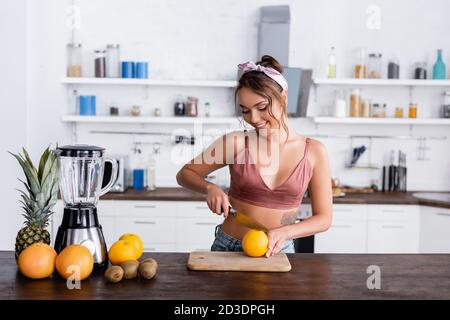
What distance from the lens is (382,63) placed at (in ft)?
17.2

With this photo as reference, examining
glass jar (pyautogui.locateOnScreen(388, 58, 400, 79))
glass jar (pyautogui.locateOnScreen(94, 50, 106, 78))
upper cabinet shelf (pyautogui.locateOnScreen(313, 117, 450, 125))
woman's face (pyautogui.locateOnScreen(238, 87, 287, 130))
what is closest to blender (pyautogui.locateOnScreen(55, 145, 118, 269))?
woman's face (pyautogui.locateOnScreen(238, 87, 287, 130))

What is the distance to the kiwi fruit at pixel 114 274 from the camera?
1.94 m

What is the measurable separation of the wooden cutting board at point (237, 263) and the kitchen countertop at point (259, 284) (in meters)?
0.03

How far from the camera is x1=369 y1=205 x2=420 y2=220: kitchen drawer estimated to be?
467cm

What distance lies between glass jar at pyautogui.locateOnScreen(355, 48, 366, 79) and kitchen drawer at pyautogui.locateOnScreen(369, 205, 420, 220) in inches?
45.0

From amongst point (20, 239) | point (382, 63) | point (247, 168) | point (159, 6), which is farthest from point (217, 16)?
point (20, 239)

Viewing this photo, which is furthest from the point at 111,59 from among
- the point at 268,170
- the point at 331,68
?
the point at 268,170

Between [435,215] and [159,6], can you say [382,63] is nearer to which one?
[435,215]

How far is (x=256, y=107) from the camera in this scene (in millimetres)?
2340

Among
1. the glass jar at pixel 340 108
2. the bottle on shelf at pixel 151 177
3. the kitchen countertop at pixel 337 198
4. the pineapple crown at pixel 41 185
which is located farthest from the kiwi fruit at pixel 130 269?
the glass jar at pixel 340 108

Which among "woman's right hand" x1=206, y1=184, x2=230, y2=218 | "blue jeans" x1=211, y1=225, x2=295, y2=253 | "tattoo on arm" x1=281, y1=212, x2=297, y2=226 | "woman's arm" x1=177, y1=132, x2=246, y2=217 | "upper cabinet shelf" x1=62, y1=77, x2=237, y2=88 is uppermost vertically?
"upper cabinet shelf" x1=62, y1=77, x2=237, y2=88

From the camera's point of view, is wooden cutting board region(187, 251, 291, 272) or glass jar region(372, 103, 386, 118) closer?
wooden cutting board region(187, 251, 291, 272)

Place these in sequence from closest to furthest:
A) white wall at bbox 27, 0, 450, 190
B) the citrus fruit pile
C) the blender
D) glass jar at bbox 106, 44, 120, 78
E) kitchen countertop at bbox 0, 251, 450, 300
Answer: kitchen countertop at bbox 0, 251, 450, 300 < the citrus fruit pile < the blender < glass jar at bbox 106, 44, 120, 78 < white wall at bbox 27, 0, 450, 190

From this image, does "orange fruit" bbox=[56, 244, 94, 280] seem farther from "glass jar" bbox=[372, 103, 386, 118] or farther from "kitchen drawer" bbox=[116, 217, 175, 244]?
"glass jar" bbox=[372, 103, 386, 118]
